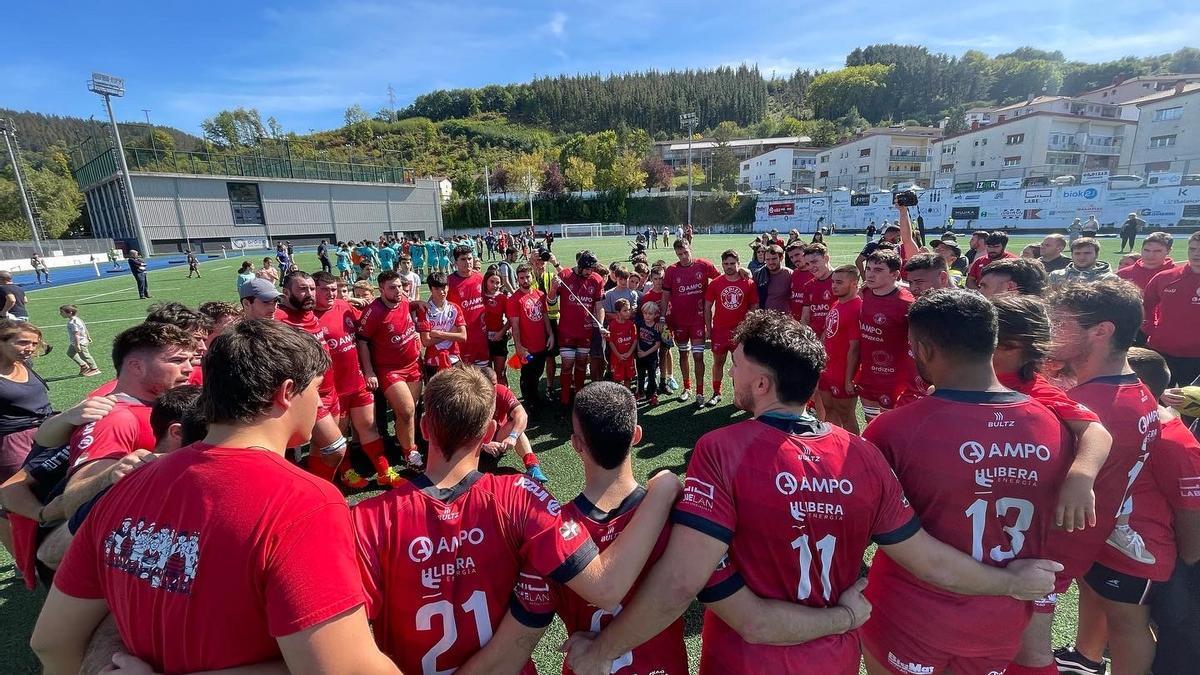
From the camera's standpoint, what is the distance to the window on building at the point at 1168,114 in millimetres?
48000

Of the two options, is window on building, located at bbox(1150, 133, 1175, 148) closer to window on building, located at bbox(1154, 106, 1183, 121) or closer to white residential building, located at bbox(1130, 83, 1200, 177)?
white residential building, located at bbox(1130, 83, 1200, 177)

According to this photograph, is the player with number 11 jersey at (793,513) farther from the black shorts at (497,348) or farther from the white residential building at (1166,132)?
the white residential building at (1166,132)

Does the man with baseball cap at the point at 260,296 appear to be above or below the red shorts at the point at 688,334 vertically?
above

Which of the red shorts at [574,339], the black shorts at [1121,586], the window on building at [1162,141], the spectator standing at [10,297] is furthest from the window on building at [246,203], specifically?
the window on building at [1162,141]

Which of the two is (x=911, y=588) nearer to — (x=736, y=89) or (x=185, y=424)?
(x=185, y=424)

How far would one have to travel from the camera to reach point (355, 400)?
526 centimetres

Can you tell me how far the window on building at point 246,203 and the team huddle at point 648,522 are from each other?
2250 inches

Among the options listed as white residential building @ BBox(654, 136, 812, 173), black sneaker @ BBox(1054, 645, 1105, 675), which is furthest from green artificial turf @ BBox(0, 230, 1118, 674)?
white residential building @ BBox(654, 136, 812, 173)

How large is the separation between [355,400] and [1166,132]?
7650 centimetres

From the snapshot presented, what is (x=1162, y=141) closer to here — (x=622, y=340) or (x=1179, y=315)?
(x=1179, y=315)

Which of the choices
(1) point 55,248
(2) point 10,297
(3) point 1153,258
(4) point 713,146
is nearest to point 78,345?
(2) point 10,297

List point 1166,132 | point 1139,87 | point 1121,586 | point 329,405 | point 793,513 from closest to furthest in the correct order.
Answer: point 793,513
point 1121,586
point 329,405
point 1166,132
point 1139,87

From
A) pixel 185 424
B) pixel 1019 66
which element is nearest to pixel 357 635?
pixel 185 424

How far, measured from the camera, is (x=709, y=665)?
6.25ft
